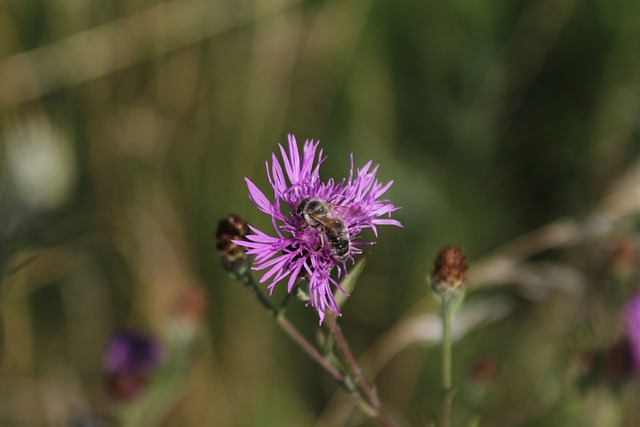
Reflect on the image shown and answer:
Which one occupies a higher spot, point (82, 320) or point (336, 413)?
point (82, 320)

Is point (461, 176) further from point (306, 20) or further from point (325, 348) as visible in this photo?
point (325, 348)

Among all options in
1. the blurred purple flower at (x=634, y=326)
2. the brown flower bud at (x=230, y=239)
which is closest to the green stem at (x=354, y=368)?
the brown flower bud at (x=230, y=239)

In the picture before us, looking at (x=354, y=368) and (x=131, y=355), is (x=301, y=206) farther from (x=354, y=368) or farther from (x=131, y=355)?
(x=131, y=355)

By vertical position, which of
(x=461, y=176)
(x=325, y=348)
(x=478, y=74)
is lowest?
(x=325, y=348)

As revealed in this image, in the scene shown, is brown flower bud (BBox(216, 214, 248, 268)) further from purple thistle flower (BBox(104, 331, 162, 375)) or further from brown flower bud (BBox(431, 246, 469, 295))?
purple thistle flower (BBox(104, 331, 162, 375))

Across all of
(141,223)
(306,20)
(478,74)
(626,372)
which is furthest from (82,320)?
(626,372)

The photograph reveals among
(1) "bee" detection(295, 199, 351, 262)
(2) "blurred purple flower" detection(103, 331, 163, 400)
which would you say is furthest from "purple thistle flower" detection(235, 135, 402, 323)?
(2) "blurred purple flower" detection(103, 331, 163, 400)

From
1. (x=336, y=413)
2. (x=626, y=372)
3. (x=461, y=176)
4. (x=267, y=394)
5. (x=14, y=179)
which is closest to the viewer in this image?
(x=626, y=372)

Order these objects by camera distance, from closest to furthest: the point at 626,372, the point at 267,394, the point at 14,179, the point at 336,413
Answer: the point at 626,372 < the point at 336,413 < the point at 14,179 < the point at 267,394
